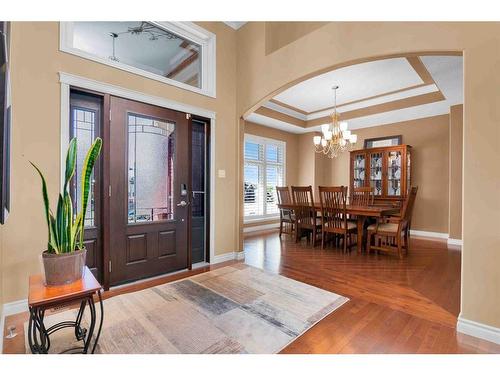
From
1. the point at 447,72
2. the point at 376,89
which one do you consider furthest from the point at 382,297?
the point at 376,89

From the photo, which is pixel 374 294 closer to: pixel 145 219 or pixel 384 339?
pixel 384 339

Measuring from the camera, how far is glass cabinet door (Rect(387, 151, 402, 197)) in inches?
215

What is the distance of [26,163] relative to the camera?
7.08ft

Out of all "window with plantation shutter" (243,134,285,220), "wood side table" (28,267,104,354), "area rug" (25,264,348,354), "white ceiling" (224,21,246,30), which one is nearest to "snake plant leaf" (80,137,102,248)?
"wood side table" (28,267,104,354)

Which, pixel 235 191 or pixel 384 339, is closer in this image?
pixel 384 339

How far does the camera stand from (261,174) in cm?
634

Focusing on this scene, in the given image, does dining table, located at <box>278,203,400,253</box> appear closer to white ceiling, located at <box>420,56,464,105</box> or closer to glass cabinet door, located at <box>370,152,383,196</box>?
glass cabinet door, located at <box>370,152,383,196</box>

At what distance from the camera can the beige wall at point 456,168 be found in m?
4.62

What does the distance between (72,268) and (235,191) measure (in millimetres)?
2571

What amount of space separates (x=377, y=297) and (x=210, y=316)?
65.3 inches

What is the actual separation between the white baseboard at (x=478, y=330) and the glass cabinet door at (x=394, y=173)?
4.07 m

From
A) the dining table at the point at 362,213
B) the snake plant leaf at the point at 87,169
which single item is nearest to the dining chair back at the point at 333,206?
the dining table at the point at 362,213
